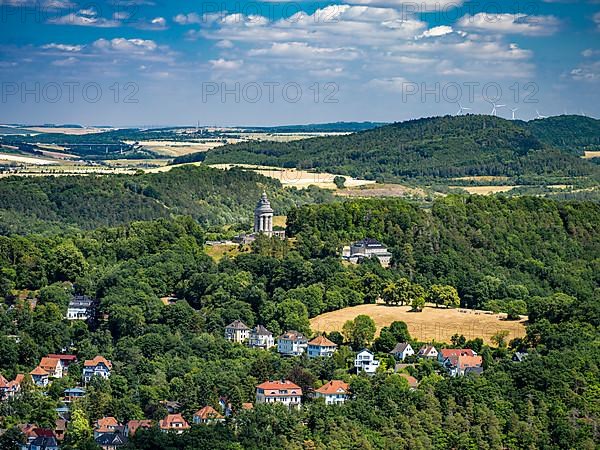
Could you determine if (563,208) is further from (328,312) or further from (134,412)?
(134,412)

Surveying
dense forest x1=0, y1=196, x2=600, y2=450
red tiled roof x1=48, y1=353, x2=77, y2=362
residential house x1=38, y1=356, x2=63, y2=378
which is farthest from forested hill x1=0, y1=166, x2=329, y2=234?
residential house x1=38, y1=356, x2=63, y2=378

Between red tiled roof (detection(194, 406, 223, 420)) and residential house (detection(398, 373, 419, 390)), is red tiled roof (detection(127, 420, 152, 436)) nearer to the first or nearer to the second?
red tiled roof (detection(194, 406, 223, 420))

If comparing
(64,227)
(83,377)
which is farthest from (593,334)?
(64,227)

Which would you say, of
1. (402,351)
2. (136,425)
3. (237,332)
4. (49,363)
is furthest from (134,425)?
(402,351)

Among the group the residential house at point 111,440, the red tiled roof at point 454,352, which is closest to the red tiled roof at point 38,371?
the residential house at point 111,440

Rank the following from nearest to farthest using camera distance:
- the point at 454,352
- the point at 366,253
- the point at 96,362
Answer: the point at 96,362
the point at 454,352
the point at 366,253

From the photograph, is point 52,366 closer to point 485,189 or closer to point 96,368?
point 96,368

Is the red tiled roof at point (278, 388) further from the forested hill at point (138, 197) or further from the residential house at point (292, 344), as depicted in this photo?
the forested hill at point (138, 197)
